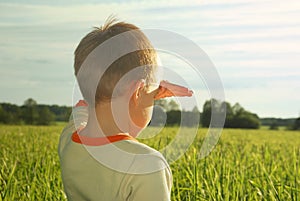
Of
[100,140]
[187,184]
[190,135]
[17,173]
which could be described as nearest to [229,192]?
[187,184]

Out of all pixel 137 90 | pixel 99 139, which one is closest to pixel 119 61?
pixel 137 90

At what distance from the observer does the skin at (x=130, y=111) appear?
1849mm

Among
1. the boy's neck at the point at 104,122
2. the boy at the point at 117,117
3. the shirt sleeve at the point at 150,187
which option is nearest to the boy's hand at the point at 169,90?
→ the boy at the point at 117,117

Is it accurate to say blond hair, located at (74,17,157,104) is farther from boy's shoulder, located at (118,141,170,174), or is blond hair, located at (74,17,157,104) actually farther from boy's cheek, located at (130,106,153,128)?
boy's shoulder, located at (118,141,170,174)

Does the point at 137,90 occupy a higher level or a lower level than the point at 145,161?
higher

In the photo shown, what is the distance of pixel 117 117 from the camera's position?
186 centimetres

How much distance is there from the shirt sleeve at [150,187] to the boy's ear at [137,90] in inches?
9.5

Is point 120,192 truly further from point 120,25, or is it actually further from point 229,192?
point 229,192

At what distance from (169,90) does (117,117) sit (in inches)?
7.8

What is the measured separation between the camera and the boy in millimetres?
1760

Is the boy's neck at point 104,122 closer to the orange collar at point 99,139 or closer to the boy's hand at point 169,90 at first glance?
the orange collar at point 99,139

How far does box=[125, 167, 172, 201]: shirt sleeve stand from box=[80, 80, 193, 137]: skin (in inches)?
7.3

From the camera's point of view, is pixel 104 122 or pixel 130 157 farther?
pixel 104 122

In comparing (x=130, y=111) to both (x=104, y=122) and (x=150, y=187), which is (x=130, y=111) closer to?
(x=104, y=122)
